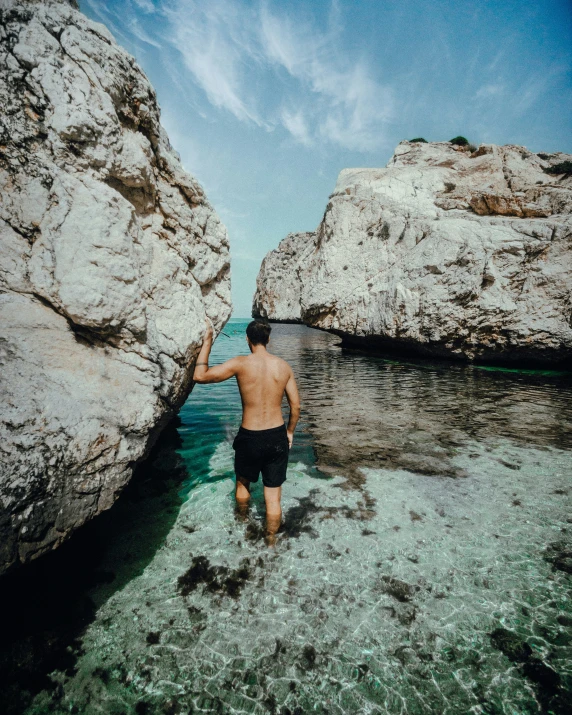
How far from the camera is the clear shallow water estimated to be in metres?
2.16

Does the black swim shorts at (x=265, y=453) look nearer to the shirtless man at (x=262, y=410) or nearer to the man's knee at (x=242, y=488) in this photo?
the shirtless man at (x=262, y=410)

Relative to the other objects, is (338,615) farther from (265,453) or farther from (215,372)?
(215,372)

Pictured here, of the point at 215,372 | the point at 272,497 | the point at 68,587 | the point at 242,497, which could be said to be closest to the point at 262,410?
the point at 215,372

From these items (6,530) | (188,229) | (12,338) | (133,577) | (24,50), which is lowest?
(133,577)

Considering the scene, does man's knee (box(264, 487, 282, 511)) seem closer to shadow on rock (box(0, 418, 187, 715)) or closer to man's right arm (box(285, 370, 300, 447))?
man's right arm (box(285, 370, 300, 447))

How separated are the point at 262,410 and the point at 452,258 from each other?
48.7 feet

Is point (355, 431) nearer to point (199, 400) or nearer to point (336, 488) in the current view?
point (336, 488)

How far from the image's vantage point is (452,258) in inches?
585

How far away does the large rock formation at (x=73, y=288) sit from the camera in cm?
236

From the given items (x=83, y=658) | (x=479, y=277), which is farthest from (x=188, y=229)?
(x=479, y=277)

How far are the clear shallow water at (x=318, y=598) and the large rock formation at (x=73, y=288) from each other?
37.8 inches

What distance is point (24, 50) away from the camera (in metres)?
3.12

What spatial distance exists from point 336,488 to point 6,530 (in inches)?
153

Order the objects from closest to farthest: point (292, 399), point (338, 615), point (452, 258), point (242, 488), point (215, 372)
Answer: point (338, 615), point (215, 372), point (292, 399), point (242, 488), point (452, 258)
